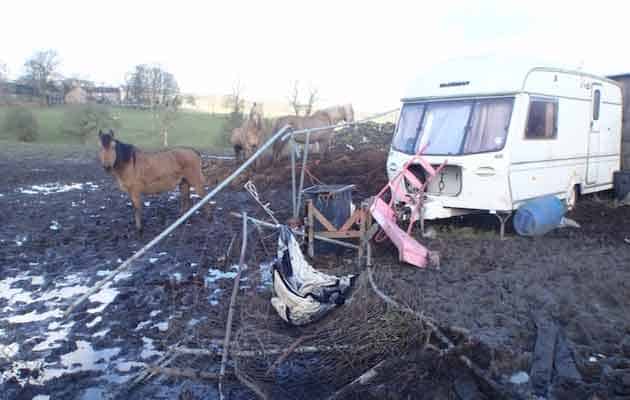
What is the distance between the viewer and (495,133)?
7.41m

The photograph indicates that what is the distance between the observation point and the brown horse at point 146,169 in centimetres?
809

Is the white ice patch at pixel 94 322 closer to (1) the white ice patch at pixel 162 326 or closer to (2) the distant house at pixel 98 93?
(1) the white ice patch at pixel 162 326

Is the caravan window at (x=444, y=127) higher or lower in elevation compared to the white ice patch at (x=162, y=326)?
higher

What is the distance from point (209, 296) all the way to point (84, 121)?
3150 cm

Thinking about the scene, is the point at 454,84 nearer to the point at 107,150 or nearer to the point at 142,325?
the point at 107,150

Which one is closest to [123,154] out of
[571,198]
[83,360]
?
[83,360]

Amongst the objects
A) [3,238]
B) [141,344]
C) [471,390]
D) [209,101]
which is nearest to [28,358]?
[141,344]

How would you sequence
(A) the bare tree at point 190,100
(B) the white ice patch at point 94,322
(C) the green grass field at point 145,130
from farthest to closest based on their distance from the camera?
1. (A) the bare tree at point 190,100
2. (C) the green grass field at point 145,130
3. (B) the white ice patch at point 94,322

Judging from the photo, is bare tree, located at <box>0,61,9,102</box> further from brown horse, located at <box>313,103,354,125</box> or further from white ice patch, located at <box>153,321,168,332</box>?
white ice patch, located at <box>153,321,168,332</box>

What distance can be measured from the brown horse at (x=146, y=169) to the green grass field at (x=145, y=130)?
18081 mm

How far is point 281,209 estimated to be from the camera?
404 inches

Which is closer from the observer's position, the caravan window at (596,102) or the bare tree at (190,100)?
the caravan window at (596,102)

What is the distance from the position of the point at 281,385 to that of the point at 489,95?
232 inches

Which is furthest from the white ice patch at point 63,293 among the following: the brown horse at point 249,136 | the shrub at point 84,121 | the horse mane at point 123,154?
the shrub at point 84,121
